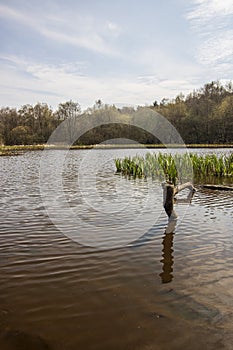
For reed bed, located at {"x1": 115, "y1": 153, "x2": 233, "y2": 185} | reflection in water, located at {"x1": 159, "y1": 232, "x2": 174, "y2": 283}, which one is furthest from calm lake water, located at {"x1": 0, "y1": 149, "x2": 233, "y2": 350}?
reed bed, located at {"x1": 115, "y1": 153, "x2": 233, "y2": 185}

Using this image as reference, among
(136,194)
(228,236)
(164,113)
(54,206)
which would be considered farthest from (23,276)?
(164,113)

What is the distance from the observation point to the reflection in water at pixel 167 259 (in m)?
4.11

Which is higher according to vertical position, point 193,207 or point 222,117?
point 222,117

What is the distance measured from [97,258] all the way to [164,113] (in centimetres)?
6191

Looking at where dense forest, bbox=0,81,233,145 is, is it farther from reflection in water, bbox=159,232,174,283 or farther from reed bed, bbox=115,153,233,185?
reflection in water, bbox=159,232,174,283

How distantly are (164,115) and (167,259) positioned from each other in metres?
61.1

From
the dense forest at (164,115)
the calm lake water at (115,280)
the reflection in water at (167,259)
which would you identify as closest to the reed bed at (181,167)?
the calm lake water at (115,280)

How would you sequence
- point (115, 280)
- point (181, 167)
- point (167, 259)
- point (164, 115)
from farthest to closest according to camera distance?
point (164, 115) → point (181, 167) → point (167, 259) → point (115, 280)

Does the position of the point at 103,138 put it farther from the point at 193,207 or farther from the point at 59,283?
the point at 59,283

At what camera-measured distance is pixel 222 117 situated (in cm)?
5562

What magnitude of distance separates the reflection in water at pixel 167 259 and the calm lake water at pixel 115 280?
1cm

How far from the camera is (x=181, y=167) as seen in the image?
1441 centimetres

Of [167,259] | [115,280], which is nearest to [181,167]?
[167,259]

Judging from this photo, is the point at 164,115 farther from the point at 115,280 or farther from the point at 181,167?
the point at 115,280
